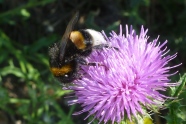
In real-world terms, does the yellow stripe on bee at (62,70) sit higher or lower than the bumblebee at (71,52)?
lower

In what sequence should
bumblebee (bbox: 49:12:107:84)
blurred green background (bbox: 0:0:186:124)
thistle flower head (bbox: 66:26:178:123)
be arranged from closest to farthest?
1. bumblebee (bbox: 49:12:107:84)
2. thistle flower head (bbox: 66:26:178:123)
3. blurred green background (bbox: 0:0:186:124)

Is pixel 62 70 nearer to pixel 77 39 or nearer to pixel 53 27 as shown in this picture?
pixel 77 39

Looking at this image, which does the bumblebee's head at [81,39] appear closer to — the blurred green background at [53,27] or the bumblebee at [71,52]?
the bumblebee at [71,52]

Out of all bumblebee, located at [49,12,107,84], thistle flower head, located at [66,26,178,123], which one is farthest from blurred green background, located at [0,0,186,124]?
bumblebee, located at [49,12,107,84]

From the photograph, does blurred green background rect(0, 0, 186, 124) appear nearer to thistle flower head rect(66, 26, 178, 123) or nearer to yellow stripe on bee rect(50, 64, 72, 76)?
thistle flower head rect(66, 26, 178, 123)

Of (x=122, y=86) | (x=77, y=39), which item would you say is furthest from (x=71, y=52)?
(x=122, y=86)

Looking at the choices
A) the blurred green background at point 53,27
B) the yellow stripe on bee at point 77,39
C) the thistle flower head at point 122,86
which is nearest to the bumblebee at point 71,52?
the yellow stripe on bee at point 77,39
